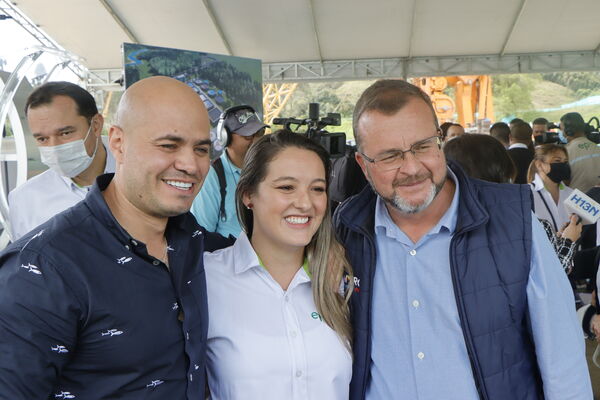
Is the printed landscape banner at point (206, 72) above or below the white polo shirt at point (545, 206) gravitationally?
above

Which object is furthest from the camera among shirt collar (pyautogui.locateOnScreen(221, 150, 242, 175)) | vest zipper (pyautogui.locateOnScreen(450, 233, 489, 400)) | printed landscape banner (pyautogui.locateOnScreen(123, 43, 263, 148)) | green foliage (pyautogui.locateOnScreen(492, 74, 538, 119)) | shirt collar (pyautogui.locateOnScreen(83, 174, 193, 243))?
green foliage (pyautogui.locateOnScreen(492, 74, 538, 119))

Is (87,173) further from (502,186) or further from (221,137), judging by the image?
(502,186)

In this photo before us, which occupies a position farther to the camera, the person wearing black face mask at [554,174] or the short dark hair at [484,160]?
the person wearing black face mask at [554,174]

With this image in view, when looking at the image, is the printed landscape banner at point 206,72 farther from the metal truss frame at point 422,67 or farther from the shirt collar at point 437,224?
the metal truss frame at point 422,67

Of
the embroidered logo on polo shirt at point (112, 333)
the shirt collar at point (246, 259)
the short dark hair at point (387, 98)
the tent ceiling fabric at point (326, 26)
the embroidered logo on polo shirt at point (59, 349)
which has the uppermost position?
the tent ceiling fabric at point (326, 26)

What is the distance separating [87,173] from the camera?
8.43 ft

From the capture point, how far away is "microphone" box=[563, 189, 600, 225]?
9.23ft

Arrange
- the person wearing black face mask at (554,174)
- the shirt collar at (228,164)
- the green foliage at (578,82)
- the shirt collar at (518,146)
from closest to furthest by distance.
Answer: the shirt collar at (228,164) → the person wearing black face mask at (554,174) → the shirt collar at (518,146) → the green foliage at (578,82)

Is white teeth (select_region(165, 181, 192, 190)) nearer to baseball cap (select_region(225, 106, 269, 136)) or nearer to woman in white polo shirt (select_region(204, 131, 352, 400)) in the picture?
woman in white polo shirt (select_region(204, 131, 352, 400))

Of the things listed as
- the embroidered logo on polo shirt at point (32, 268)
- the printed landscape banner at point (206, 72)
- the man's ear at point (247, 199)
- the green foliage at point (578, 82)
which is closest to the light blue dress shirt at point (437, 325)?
the man's ear at point (247, 199)

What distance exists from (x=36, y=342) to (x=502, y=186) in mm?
1414

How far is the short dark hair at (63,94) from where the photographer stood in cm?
244

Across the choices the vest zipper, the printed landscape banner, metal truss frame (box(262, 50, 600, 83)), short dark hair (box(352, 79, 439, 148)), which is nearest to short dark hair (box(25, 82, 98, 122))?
the printed landscape banner

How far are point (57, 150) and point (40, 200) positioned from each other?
271 mm
